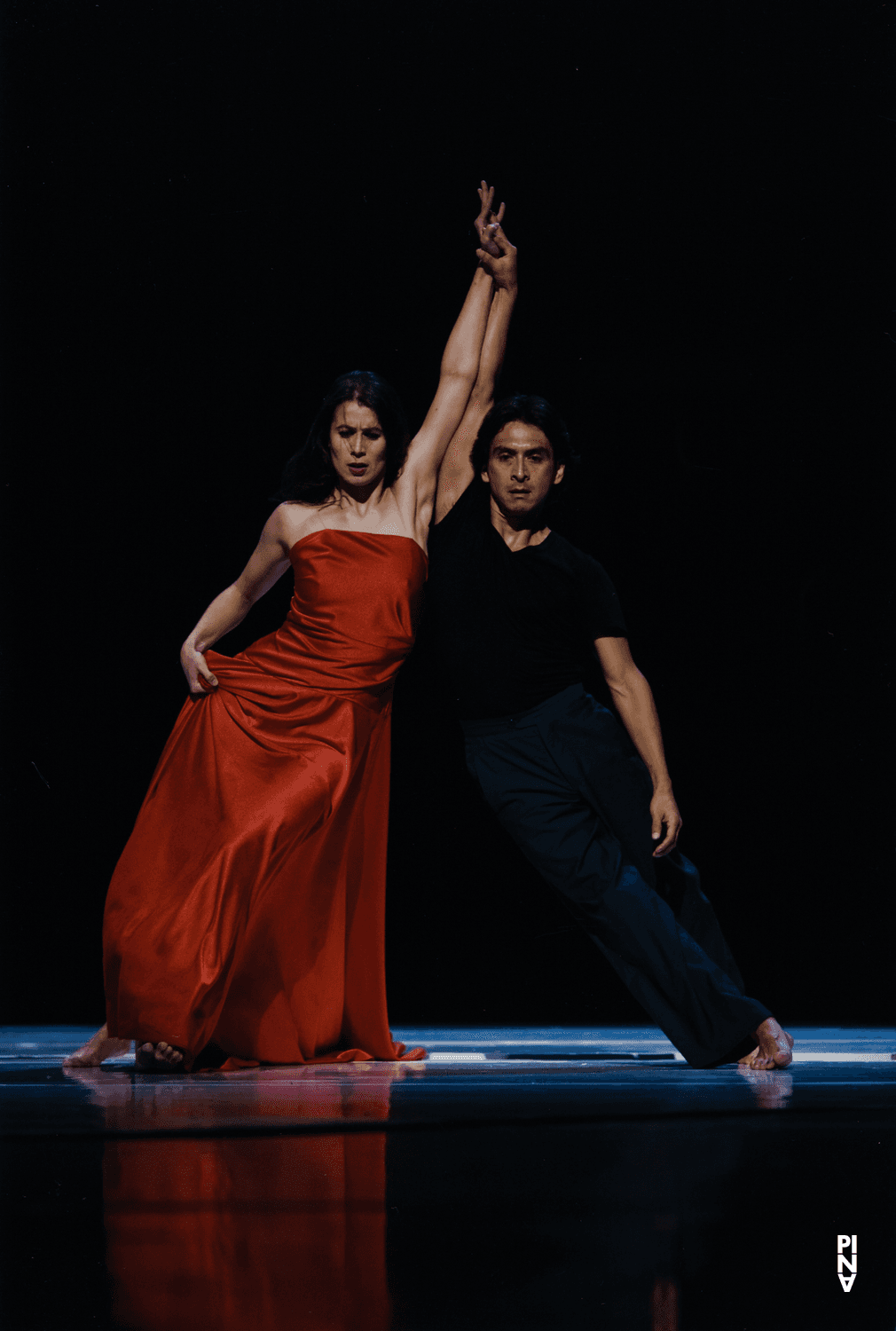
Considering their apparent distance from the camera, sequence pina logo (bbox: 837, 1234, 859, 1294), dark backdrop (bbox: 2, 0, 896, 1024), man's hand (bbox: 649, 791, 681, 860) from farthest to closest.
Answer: dark backdrop (bbox: 2, 0, 896, 1024), man's hand (bbox: 649, 791, 681, 860), pina logo (bbox: 837, 1234, 859, 1294)

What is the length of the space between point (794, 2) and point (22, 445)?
88.3 inches

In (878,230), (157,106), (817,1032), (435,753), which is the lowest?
(817,1032)

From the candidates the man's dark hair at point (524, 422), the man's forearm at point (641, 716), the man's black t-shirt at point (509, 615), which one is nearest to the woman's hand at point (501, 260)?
the man's dark hair at point (524, 422)

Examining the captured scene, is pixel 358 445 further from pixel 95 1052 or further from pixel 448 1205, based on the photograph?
pixel 448 1205

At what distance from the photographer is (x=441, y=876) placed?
10.5 feet

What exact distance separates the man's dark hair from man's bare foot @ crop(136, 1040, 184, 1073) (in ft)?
4.31

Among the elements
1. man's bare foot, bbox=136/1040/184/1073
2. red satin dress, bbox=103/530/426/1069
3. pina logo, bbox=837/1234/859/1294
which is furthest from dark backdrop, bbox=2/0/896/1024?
pina logo, bbox=837/1234/859/1294

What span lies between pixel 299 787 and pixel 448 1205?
121 centimetres

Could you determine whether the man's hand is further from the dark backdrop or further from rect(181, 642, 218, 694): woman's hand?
rect(181, 642, 218, 694): woman's hand

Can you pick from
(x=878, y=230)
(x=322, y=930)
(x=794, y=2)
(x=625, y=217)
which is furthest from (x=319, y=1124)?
(x=794, y=2)

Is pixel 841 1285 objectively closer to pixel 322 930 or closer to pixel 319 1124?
pixel 319 1124

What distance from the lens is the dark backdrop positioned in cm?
316

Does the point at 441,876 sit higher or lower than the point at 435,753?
lower

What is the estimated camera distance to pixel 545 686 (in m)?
2.62
